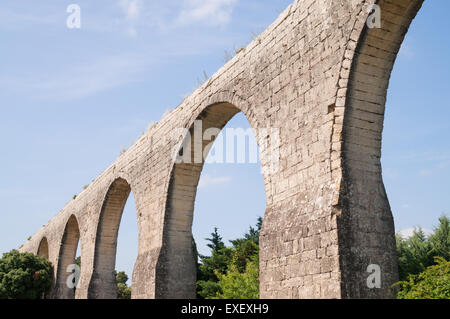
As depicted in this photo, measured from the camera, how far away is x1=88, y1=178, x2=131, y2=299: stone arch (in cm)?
1354

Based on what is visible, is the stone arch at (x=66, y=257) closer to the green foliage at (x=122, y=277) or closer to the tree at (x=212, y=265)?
the tree at (x=212, y=265)

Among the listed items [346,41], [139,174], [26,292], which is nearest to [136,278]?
[139,174]

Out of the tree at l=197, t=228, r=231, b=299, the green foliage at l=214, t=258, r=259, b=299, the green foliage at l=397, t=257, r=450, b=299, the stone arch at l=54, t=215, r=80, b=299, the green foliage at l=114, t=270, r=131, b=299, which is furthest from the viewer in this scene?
the green foliage at l=114, t=270, r=131, b=299

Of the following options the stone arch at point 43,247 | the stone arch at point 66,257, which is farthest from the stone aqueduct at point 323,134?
the stone arch at point 43,247

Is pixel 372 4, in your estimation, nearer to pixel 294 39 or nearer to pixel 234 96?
pixel 294 39

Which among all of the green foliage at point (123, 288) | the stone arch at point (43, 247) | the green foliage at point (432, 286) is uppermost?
the stone arch at point (43, 247)

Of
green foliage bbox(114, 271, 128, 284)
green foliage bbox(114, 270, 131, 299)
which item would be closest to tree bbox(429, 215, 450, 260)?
green foliage bbox(114, 270, 131, 299)

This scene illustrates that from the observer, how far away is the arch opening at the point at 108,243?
1354 centimetres

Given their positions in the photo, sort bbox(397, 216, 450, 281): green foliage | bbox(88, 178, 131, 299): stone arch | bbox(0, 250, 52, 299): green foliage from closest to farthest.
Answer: bbox(397, 216, 450, 281): green foliage
bbox(88, 178, 131, 299): stone arch
bbox(0, 250, 52, 299): green foliage

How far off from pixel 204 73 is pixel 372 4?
464 centimetres

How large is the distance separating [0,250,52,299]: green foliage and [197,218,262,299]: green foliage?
26.9ft

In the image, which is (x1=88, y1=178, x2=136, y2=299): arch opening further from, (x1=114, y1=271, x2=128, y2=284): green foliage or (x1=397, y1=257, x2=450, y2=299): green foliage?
(x1=114, y1=271, x2=128, y2=284): green foliage

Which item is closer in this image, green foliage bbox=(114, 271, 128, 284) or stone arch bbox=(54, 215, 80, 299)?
stone arch bbox=(54, 215, 80, 299)

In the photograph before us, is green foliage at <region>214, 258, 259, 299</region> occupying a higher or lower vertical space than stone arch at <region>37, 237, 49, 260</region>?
lower
